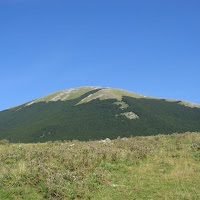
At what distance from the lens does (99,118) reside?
127375mm

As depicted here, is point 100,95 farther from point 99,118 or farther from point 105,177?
point 105,177

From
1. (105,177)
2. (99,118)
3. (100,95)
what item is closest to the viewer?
(105,177)

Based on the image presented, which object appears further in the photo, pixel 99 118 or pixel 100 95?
pixel 100 95

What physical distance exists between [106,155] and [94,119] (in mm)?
112849

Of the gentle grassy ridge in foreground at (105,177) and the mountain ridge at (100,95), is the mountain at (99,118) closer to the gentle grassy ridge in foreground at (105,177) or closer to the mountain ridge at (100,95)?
the mountain ridge at (100,95)

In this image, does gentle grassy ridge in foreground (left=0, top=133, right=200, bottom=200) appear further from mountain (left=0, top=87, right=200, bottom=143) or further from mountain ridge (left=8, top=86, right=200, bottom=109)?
mountain ridge (left=8, top=86, right=200, bottom=109)

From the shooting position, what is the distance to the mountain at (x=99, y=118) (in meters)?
105

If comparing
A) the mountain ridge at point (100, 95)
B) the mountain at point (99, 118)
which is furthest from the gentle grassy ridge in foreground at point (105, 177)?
the mountain ridge at point (100, 95)

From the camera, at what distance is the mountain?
105 metres

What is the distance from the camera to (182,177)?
10422mm

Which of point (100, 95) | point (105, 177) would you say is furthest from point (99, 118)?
point (105, 177)

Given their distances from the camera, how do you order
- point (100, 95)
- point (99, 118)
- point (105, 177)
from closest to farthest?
point (105, 177) < point (99, 118) < point (100, 95)

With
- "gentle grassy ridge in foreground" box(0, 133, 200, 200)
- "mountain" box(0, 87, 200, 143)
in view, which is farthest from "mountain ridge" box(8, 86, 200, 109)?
"gentle grassy ridge in foreground" box(0, 133, 200, 200)

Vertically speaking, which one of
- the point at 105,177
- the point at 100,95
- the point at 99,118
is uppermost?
the point at 100,95
